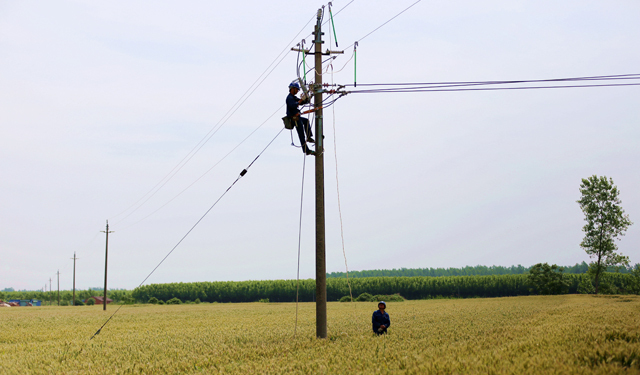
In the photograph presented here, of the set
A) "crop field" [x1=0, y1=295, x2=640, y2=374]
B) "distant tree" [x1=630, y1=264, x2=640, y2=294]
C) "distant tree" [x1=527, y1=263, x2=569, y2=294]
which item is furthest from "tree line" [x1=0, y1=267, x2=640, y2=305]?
"crop field" [x1=0, y1=295, x2=640, y2=374]

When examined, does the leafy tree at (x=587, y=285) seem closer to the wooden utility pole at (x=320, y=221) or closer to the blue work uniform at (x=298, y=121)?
the wooden utility pole at (x=320, y=221)

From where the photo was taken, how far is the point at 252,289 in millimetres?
114500

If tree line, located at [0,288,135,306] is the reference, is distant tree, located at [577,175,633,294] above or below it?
above

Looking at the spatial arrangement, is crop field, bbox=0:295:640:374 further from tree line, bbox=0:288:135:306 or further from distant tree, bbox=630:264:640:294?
tree line, bbox=0:288:135:306

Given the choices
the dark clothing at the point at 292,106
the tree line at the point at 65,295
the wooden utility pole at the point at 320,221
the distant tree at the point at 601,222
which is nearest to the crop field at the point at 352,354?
the wooden utility pole at the point at 320,221

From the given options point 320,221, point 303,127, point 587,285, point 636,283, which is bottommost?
point 636,283

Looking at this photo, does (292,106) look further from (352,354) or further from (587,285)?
(587,285)

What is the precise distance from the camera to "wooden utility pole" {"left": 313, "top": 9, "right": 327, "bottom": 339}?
15.2 meters

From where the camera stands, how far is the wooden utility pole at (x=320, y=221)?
15.2 metres

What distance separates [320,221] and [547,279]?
236ft

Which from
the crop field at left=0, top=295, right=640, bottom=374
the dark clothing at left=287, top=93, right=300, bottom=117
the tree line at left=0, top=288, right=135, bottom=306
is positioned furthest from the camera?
the tree line at left=0, top=288, right=135, bottom=306

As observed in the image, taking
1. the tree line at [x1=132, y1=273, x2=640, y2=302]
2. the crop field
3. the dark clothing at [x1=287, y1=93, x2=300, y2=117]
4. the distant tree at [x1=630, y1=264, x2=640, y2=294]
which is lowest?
the tree line at [x1=132, y1=273, x2=640, y2=302]

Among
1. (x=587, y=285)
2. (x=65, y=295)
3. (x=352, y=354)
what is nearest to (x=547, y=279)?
(x=587, y=285)

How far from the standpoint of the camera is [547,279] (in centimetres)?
7594
